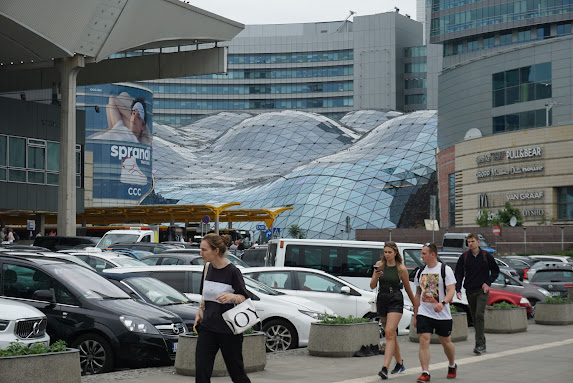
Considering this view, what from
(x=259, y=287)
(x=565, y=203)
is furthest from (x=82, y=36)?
(x=565, y=203)

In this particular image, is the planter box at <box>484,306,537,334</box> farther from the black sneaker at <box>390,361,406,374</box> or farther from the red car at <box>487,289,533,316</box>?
the black sneaker at <box>390,361,406,374</box>

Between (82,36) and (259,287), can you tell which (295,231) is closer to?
(82,36)

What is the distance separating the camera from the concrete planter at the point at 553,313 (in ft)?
67.7

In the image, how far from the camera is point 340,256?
2217 centimetres

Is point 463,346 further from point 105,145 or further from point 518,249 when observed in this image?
point 105,145

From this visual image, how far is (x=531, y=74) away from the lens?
6900 centimetres

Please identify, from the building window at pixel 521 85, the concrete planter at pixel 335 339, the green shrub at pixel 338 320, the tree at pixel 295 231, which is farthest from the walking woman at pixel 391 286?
the tree at pixel 295 231

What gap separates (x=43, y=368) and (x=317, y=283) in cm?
865

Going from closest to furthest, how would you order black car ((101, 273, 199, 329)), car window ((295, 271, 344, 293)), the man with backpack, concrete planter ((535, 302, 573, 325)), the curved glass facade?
1. black car ((101, 273, 199, 329))
2. the man with backpack
3. car window ((295, 271, 344, 293))
4. concrete planter ((535, 302, 573, 325))
5. the curved glass facade

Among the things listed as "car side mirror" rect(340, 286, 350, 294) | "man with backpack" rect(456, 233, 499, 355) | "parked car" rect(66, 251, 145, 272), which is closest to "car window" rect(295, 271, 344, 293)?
"car side mirror" rect(340, 286, 350, 294)

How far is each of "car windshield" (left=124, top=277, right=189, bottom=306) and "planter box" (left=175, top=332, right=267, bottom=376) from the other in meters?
3.16

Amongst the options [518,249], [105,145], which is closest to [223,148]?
[105,145]

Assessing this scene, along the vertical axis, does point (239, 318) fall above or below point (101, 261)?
above

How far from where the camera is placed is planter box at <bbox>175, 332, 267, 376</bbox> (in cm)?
1159
